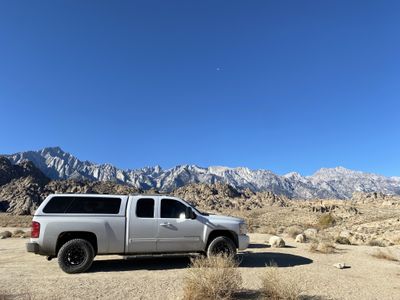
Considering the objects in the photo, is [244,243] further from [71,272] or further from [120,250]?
[71,272]

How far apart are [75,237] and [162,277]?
9.32ft

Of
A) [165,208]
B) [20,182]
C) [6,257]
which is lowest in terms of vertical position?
[6,257]

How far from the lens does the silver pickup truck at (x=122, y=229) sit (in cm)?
1097

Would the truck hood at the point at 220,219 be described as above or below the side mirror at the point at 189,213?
below

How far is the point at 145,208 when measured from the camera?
1202cm

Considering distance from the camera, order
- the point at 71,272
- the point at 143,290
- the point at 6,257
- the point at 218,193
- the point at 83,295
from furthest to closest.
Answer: the point at 218,193
the point at 6,257
the point at 71,272
the point at 143,290
the point at 83,295

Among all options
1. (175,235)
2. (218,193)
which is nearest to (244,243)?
(175,235)

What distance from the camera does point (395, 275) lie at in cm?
1208

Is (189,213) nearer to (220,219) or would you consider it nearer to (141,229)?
(220,219)

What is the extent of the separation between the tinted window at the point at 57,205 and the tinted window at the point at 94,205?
0.14 meters

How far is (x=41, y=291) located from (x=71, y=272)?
218cm

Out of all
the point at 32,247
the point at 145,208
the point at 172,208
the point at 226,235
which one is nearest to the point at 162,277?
the point at 145,208

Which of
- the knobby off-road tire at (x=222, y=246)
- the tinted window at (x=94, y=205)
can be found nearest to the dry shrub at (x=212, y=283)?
the knobby off-road tire at (x=222, y=246)

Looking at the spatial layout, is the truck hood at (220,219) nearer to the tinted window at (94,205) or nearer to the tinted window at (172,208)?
the tinted window at (172,208)
